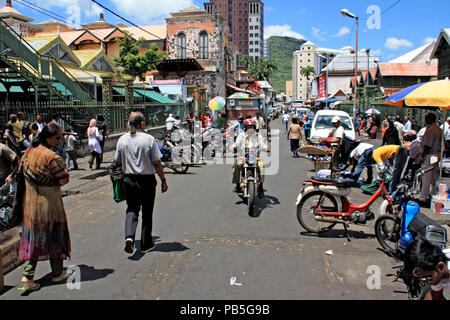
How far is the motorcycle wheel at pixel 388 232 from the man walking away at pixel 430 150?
9.86 feet

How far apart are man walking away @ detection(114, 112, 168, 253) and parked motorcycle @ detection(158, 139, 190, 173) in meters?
7.13

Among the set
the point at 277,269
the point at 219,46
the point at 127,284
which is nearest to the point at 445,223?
the point at 277,269

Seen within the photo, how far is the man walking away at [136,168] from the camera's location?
16.9 feet

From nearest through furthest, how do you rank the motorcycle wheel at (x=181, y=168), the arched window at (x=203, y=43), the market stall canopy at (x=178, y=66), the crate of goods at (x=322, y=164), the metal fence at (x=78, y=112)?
the crate of goods at (x=322, y=164)
the motorcycle wheel at (x=181, y=168)
the metal fence at (x=78, y=112)
the market stall canopy at (x=178, y=66)
the arched window at (x=203, y=43)

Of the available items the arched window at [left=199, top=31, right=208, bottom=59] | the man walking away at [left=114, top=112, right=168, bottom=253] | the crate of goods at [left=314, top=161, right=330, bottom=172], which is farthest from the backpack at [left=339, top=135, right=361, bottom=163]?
the arched window at [left=199, top=31, right=208, bottom=59]

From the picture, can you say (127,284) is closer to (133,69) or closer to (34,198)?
(34,198)

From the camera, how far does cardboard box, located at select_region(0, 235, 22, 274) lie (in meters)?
4.74

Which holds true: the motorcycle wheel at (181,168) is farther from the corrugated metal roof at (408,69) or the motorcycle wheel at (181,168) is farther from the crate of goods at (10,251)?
the corrugated metal roof at (408,69)

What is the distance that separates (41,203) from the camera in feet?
13.9

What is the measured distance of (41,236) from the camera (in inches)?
168

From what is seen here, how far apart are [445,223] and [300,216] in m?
2.85

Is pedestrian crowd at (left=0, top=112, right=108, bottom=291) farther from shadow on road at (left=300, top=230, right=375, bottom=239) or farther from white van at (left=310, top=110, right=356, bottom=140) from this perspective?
white van at (left=310, top=110, right=356, bottom=140)

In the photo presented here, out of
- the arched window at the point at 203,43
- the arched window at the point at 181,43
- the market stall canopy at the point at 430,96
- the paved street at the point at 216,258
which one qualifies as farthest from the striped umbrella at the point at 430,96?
the arched window at the point at 181,43
